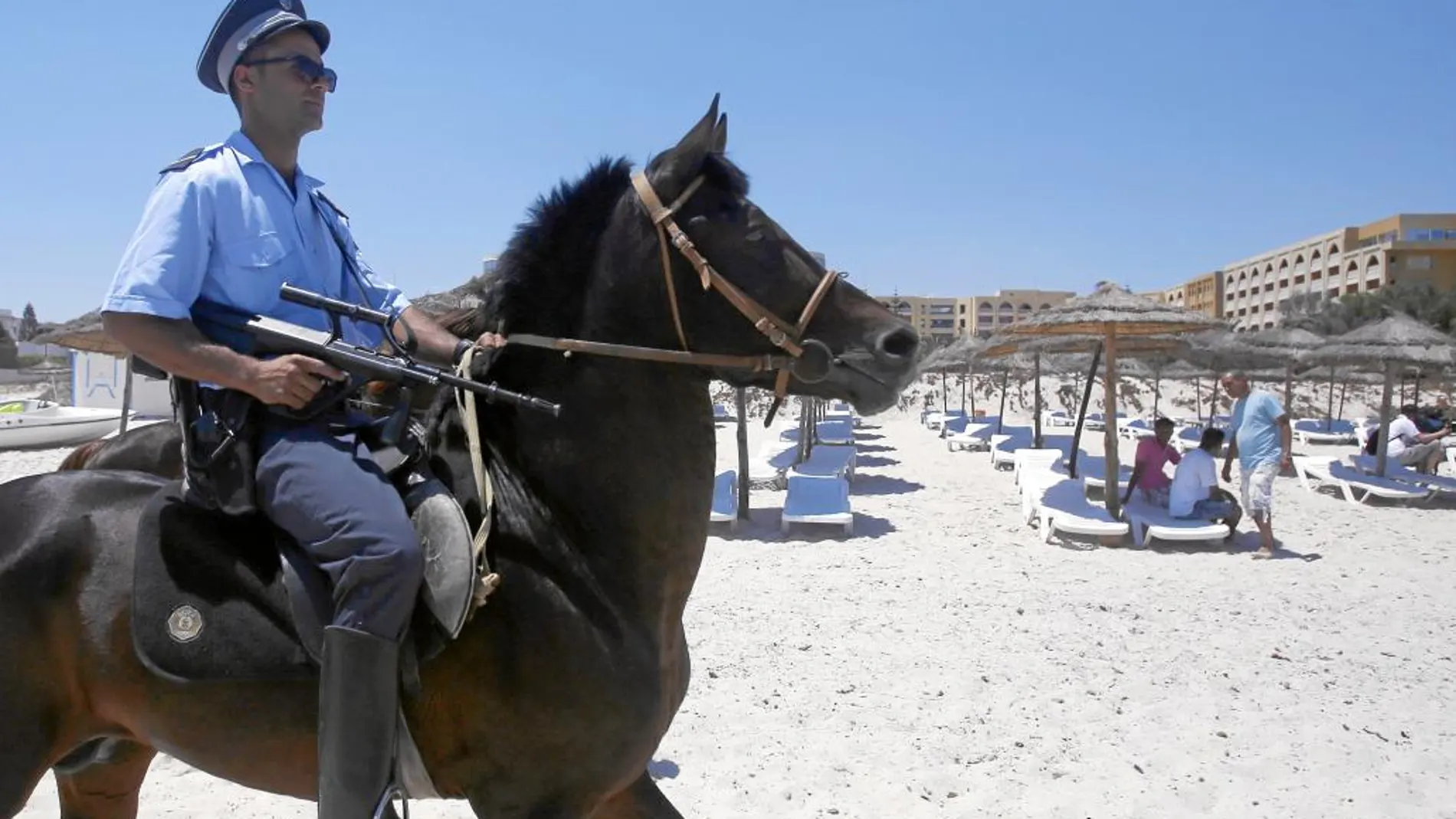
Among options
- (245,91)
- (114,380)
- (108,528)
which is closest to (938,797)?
(108,528)

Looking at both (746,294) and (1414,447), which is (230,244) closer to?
(746,294)

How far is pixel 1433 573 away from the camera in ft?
32.2

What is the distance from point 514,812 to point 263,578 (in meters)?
0.82

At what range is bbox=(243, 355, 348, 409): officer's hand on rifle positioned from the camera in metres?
1.99

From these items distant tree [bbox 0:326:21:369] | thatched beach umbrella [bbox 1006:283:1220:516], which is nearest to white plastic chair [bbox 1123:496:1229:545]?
thatched beach umbrella [bbox 1006:283:1220:516]

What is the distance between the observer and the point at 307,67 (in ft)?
7.66

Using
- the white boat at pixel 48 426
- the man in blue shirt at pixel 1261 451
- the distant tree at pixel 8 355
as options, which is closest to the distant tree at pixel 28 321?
the distant tree at pixel 8 355

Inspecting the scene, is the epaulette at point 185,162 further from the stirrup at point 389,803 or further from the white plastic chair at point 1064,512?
the white plastic chair at point 1064,512

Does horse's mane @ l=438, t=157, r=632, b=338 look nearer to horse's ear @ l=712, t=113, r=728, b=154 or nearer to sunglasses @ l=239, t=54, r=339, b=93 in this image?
horse's ear @ l=712, t=113, r=728, b=154

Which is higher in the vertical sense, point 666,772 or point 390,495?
point 390,495

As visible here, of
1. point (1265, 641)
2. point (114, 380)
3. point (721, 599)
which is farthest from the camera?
point (114, 380)

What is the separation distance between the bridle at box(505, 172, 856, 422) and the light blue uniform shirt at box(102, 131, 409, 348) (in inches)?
24.2

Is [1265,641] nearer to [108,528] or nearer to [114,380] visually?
[108,528]

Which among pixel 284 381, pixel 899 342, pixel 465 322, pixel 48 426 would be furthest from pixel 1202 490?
pixel 48 426
